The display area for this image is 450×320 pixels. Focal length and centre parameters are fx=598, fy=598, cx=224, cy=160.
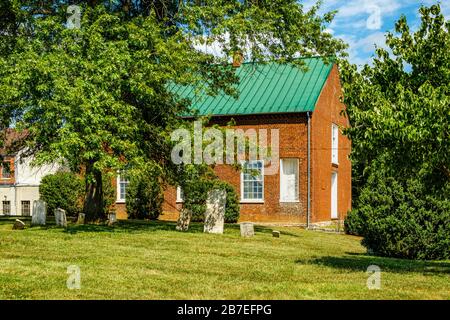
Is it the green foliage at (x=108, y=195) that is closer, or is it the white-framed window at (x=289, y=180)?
the white-framed window at (x=289, y=180)

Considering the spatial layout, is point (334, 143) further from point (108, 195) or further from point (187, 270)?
point (187, 270)

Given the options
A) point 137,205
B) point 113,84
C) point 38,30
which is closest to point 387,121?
point 113,84

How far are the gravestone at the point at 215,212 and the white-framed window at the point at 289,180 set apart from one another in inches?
368

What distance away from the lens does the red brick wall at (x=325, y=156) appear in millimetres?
29397

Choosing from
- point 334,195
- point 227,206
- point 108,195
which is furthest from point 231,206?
point 108,195

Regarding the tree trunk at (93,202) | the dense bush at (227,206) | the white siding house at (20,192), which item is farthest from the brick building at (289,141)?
the white siding house at (20,192)

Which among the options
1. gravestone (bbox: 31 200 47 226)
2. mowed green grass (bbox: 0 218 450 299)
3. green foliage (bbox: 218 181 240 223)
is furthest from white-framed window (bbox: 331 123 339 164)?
gravestone (bbox: 31 200 47 226)

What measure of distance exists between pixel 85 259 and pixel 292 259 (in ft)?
15.6

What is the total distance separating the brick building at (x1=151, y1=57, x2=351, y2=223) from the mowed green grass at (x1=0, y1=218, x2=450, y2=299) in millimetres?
11117

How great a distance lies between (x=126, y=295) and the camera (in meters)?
8.58

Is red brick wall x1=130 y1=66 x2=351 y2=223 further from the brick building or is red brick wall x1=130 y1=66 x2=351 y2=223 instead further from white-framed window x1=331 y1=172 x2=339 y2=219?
white-framed window x1=331 y1=172 x2=339 y2=219

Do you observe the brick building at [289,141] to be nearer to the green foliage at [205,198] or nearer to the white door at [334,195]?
the white door at [334,195]

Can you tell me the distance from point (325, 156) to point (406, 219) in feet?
49.2
